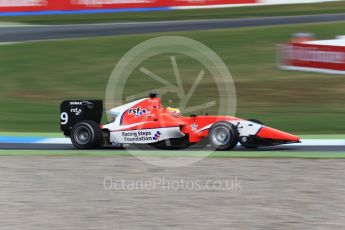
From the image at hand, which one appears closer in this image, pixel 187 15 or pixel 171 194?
pixel 171 194

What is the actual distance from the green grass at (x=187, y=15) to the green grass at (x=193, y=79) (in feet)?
15.8

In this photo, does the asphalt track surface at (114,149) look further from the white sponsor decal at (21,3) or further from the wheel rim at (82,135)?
the white sponsor decal at (21,3)

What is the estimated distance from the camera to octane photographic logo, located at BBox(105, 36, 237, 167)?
57.2ft

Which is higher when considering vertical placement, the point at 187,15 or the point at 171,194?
the point at 187,15

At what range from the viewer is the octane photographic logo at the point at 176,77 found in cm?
1742

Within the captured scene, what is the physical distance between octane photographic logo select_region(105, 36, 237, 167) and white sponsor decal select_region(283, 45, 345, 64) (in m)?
1.95

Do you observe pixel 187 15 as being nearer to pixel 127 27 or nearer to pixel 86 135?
pixel 127 27

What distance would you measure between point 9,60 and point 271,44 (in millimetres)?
9318

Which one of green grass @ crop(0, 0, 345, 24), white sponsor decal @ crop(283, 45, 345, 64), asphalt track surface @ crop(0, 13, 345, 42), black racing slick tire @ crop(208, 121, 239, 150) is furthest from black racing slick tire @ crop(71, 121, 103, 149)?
green grass @ crop(0, 0, 345, 24)

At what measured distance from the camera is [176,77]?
20.7 metres

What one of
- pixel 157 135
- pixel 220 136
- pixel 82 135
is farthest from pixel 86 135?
pixel 220 136

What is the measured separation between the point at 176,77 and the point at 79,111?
365 inches

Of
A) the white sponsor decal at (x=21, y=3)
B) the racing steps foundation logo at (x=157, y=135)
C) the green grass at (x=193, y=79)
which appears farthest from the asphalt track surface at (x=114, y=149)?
the white sponsor decal at (x=21, y=3)

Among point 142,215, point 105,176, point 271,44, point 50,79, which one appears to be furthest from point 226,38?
point 142,215
